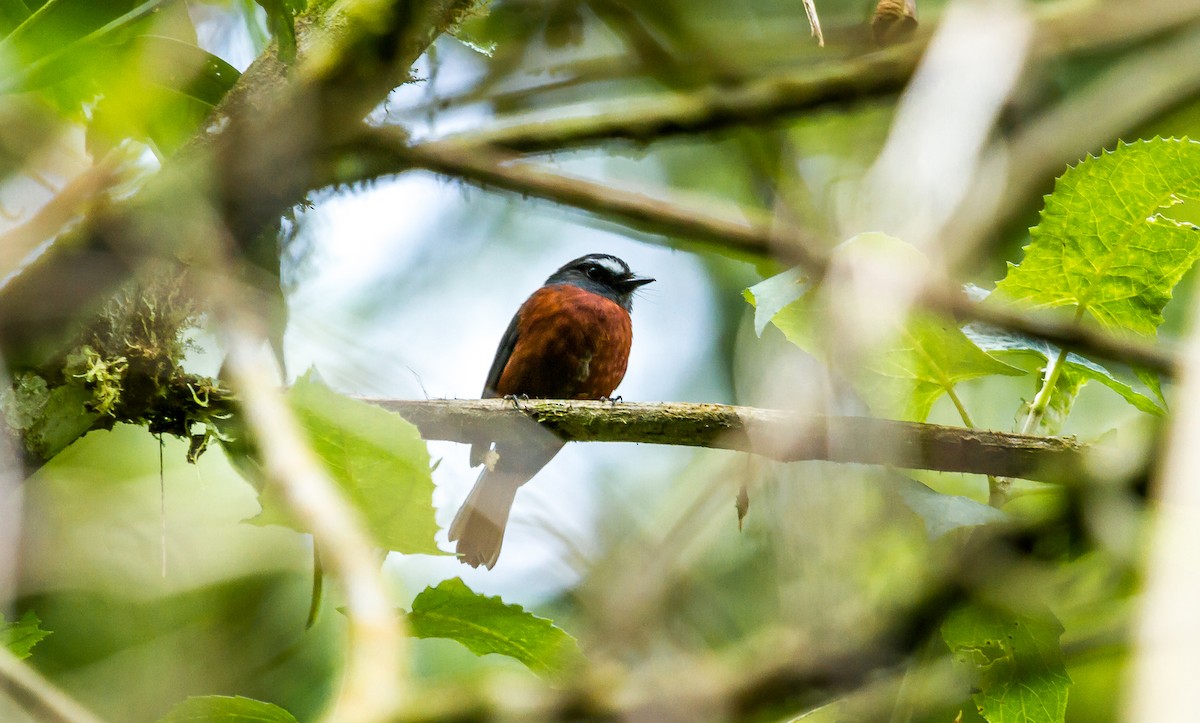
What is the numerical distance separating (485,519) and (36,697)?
3016 mm

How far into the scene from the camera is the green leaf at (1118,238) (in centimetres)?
176

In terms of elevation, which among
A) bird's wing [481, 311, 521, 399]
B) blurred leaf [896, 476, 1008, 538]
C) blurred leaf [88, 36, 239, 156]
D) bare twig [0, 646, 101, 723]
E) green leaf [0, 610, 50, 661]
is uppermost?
blurred leaf [88, 36, 239, 156]

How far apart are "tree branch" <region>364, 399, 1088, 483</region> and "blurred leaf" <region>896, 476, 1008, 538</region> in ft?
0.25

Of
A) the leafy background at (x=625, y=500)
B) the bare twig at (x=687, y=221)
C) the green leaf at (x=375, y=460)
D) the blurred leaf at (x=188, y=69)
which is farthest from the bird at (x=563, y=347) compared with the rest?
the green leaf at (x=375, y=460)

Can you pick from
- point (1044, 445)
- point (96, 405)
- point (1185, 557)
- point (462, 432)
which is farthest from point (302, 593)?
point (1185, 557)

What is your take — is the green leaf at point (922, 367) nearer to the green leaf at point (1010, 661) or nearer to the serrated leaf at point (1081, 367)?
the serrated leaf at point (1081, 367)

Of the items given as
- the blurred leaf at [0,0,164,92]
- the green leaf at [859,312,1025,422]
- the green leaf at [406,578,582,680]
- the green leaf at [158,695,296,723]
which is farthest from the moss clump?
the green leaf at [859,312,1025,422]

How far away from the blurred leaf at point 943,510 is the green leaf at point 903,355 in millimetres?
216

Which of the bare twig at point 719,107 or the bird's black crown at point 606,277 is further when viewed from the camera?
the bird's black crown at point 606,277

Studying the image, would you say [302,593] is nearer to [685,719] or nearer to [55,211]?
[55,211]

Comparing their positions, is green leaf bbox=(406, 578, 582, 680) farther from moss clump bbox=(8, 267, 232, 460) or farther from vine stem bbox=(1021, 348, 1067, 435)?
vine stem bbox=(1021, 348, 1067, 435)

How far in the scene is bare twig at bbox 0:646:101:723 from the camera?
3.24 feet

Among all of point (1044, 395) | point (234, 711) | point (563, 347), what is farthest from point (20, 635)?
point (563, 347)

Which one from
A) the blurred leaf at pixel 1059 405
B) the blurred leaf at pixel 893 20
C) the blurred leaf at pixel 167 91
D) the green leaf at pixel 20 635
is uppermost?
the blurred leaf at pixel 893 20
